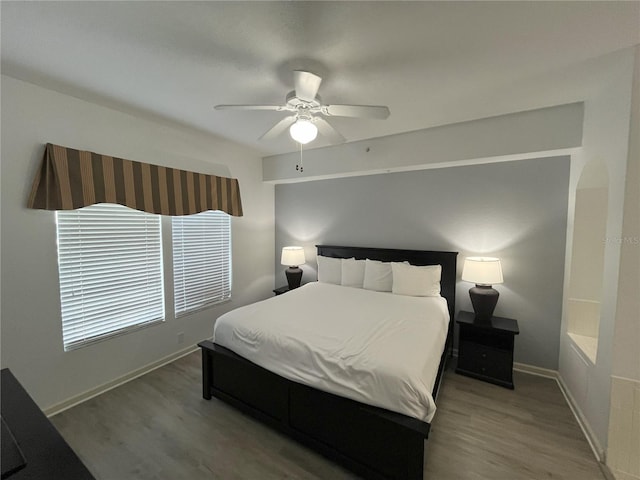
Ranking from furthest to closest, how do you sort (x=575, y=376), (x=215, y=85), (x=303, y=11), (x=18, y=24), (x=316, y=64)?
1. (x=575, y=376)
2. (x=215, y=85)
3. (x=316, y=64)
4. (x=18, y=24)
5. (x=303, y=11)

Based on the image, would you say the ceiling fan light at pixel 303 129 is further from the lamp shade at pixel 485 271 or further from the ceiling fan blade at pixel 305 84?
the lamp shade at pixel 485 271

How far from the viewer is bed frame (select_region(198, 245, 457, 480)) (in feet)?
4.86

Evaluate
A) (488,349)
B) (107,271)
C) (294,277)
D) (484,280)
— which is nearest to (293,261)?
(294,277)

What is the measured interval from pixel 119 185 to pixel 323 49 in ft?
7.17

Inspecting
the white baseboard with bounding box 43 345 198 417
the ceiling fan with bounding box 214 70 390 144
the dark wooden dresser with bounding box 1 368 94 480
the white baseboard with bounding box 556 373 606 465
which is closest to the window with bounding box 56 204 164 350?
the white baseboard with bounding box 43 345 198 417

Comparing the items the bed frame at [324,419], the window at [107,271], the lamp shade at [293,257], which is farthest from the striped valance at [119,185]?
the bed frame at [324,419]

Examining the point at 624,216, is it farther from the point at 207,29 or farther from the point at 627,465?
the point at 207,29

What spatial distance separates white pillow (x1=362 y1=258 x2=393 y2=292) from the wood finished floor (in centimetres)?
124

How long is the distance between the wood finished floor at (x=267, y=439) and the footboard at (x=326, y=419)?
0.12 meters

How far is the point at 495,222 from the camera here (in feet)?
9.65

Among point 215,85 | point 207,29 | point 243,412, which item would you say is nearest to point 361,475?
point 243,412

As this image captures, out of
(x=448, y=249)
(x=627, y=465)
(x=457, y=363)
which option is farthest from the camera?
(x=448, y=249)

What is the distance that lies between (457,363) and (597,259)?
1.65 m

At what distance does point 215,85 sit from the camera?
2057 millimetres
